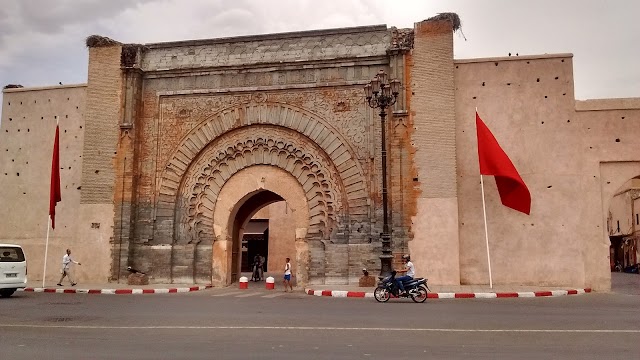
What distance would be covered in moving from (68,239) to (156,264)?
293cm

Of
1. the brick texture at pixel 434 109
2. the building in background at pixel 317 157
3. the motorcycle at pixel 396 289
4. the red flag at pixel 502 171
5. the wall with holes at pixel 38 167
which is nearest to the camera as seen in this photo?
the motorcycle at pixel 396 289

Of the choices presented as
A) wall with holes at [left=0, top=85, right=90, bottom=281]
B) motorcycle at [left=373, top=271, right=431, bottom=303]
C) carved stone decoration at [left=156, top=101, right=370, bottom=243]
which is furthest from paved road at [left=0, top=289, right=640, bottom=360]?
wall with holes at [left=0, top=85, right=90, bottom=281]

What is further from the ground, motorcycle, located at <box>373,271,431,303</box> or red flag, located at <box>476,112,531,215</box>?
red flag, located at <box>476,112,531,215</box>

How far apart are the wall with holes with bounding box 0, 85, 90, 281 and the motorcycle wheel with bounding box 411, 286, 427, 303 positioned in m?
10.2

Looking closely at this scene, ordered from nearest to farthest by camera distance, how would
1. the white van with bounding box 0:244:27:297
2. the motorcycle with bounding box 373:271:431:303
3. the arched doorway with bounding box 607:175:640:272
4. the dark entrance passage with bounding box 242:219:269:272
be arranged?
the motorcycle with bounding box 373:271:431:303, the white van with bounding box 0:244:27:297, the dark entrance passage with bounding box 242:219:269:272, the arched doorway with bounding box 607:175:640:272

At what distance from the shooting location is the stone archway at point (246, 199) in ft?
49.2

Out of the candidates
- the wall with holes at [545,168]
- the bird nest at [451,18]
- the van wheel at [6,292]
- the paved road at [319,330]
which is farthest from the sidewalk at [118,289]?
the bird nest at [451,18]

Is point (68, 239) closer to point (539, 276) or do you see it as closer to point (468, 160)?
point (468, 160)

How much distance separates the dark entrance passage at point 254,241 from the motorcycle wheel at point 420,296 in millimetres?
19199

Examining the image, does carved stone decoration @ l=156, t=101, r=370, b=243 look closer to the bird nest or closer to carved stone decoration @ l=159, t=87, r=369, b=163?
carved stone decoration @ l=159, t=87, r=369, b=163

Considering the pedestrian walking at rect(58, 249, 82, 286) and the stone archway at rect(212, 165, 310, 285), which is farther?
the stone archway at rect(212, 165, 310, 285)

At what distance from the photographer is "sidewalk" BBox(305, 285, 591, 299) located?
11.5 meters

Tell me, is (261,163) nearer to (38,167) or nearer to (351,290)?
(351,290)

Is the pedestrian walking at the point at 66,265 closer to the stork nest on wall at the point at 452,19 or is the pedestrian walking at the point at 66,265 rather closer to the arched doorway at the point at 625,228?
the stork nest on wall at the point at 452,19
